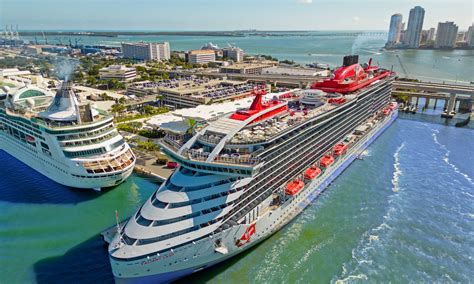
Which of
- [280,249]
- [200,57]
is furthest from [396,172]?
[200,57]

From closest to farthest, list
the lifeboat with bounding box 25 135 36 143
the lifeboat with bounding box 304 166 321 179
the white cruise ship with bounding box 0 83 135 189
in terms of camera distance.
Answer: the lifeboat with bounding box 304 166 321 179, the white cruise ship with bounding box 0 83 135 189, the lifeboat with bounding box 25 135 36 143

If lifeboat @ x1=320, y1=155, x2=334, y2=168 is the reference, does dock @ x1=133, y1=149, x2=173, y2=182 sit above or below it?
below

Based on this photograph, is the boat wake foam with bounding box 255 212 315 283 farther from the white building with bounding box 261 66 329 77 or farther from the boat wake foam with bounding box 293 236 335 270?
the white building with bounding box 261 66 329 77

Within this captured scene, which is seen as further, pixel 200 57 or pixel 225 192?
pixel 200 57

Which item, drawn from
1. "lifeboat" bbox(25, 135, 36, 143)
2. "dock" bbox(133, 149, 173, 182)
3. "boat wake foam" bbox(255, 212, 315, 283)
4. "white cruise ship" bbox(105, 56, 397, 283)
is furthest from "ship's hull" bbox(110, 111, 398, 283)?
"lifeboat" bbox(25, 135, 36, 143)

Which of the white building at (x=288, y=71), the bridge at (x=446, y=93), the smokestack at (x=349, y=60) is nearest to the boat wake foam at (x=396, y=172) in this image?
the smokestack at (x=349, y=60)

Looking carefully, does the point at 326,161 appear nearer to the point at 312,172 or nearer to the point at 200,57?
the point at 312,172

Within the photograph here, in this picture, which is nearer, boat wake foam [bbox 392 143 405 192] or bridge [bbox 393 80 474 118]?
boat wake foam [bbox 392 143 405 192]
